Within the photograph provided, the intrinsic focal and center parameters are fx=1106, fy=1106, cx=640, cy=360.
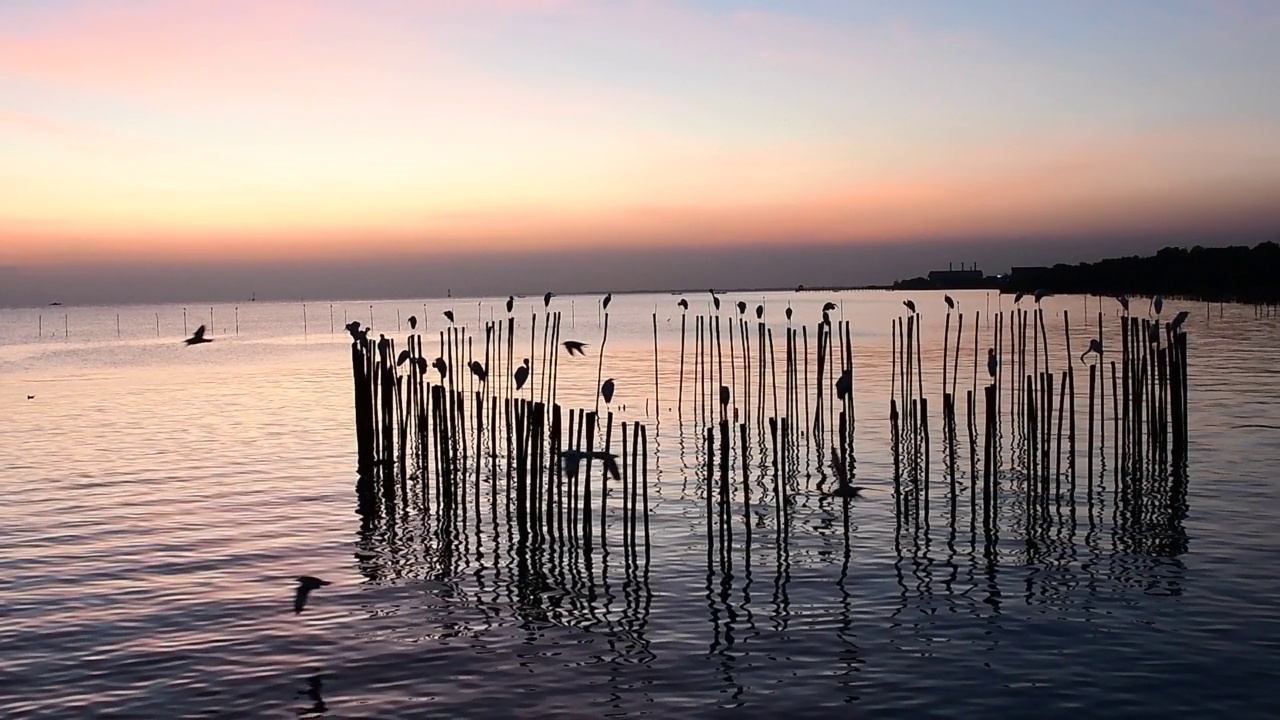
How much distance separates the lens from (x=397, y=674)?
31.5 feet

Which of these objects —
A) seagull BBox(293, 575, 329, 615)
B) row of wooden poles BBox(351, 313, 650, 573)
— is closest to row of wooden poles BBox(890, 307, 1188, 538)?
row of wooden poles BBox(351, 313, 650, 573)

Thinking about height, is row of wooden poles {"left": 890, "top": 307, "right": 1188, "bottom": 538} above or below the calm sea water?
above

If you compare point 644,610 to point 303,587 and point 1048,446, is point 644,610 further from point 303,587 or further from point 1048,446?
point 1048,446

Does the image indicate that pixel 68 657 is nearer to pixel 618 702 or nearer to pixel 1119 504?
pixel 618 702

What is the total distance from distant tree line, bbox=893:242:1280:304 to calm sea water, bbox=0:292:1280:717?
74.1 metres

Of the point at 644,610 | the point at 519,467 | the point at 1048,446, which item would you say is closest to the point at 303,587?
the point at 644,610

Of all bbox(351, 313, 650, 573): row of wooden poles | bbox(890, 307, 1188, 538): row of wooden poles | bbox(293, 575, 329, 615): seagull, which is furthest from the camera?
bbox(890, 307, 1188, 538): row of wooden poles

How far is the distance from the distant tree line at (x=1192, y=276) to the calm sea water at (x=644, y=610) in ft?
243

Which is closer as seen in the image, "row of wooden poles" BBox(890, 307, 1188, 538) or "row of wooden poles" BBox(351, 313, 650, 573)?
"row of wooden poles" BBox(351, 313, 650, 573)

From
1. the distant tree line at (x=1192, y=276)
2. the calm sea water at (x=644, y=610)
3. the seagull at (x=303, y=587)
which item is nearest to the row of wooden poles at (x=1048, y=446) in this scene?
the calm sea water at (x=644, y=610)

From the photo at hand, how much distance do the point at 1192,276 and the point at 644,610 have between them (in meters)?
107

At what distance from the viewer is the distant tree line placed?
86938 millimetres

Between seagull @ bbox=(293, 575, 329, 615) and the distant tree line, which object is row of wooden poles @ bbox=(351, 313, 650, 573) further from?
the distant tree line

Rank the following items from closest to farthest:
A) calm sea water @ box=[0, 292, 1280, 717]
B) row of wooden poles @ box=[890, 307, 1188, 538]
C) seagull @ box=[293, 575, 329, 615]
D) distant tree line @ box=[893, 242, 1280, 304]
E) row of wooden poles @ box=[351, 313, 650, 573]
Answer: calm sea water @ box=[0, 292, 1280, 717] < seagull @ box=[293, 575, 329, 615] < row of wooden poles @ box=[351, 313, 650, 573] < row of wooden poles @ box=[890, 307, 1188, 538] < distant tree line @ box=[893, 242, 1280, 304]
